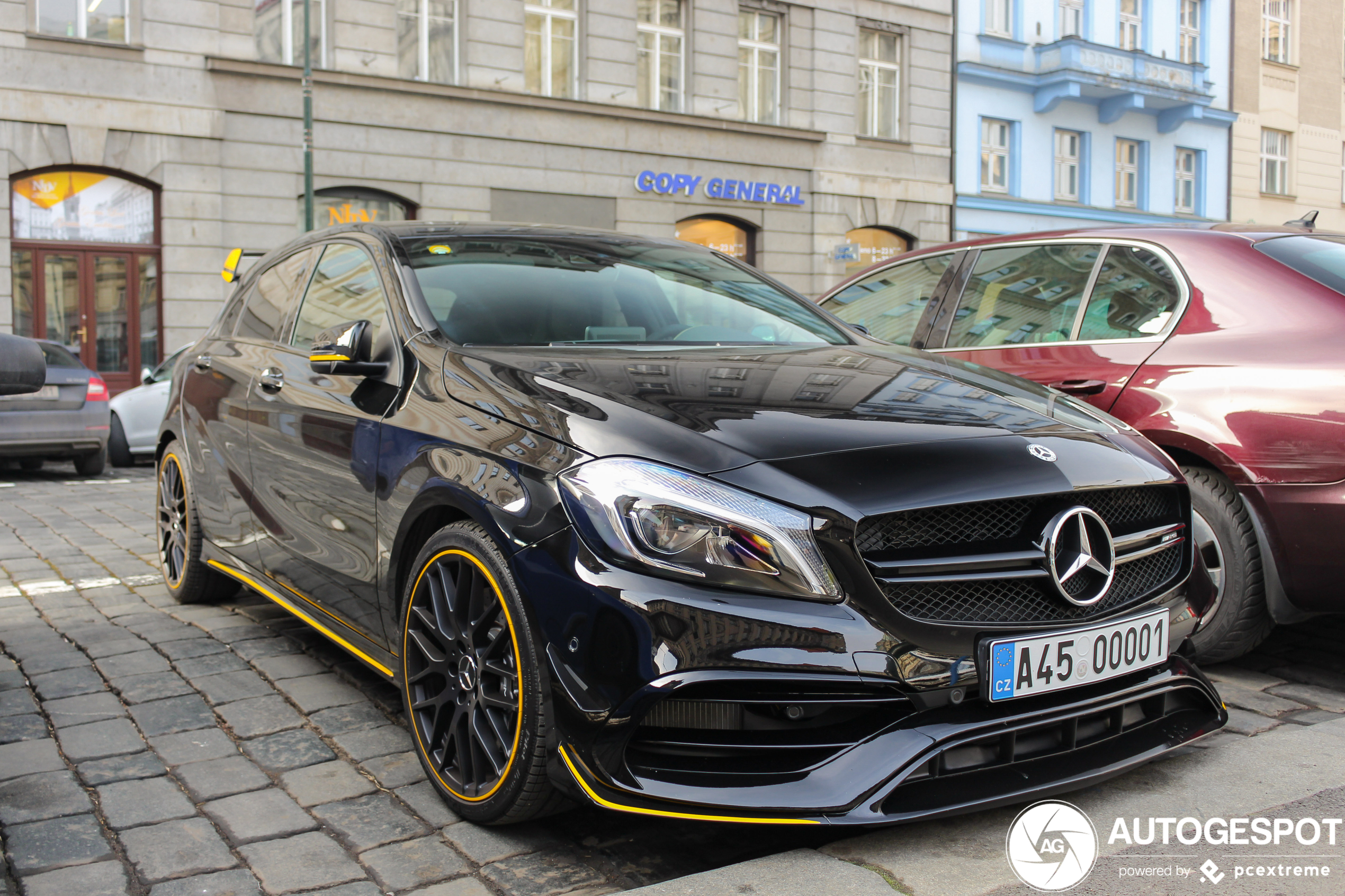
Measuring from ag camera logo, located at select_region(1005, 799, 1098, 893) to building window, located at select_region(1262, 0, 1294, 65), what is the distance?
3400cm

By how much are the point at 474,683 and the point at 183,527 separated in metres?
2.92

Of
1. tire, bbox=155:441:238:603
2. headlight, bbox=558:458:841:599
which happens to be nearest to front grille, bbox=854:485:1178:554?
headlight, bbox=558:458:841:599

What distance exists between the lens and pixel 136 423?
41.3 feet

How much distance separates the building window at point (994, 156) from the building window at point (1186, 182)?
6.05m

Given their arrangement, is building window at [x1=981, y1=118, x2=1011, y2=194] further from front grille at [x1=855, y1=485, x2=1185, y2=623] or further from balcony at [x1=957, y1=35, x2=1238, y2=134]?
front grille at [x1=855, y1=485, x2=1185, y2=623]

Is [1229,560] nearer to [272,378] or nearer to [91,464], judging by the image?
[272,378]

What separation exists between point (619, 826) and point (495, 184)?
17.6 metres

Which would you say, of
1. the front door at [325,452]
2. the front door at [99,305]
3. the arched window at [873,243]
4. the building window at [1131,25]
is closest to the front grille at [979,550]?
the front door at [325,452]

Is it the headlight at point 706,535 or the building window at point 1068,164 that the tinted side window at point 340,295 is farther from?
the building window at point 1068,164

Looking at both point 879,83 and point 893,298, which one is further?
point 879,83

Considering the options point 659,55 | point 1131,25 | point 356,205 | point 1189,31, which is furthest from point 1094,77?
point 356,205

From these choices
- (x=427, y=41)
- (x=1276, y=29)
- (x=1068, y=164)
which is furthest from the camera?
(x=1276, y=29)

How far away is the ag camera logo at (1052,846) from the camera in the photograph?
2166 mm

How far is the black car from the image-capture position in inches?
88.8
